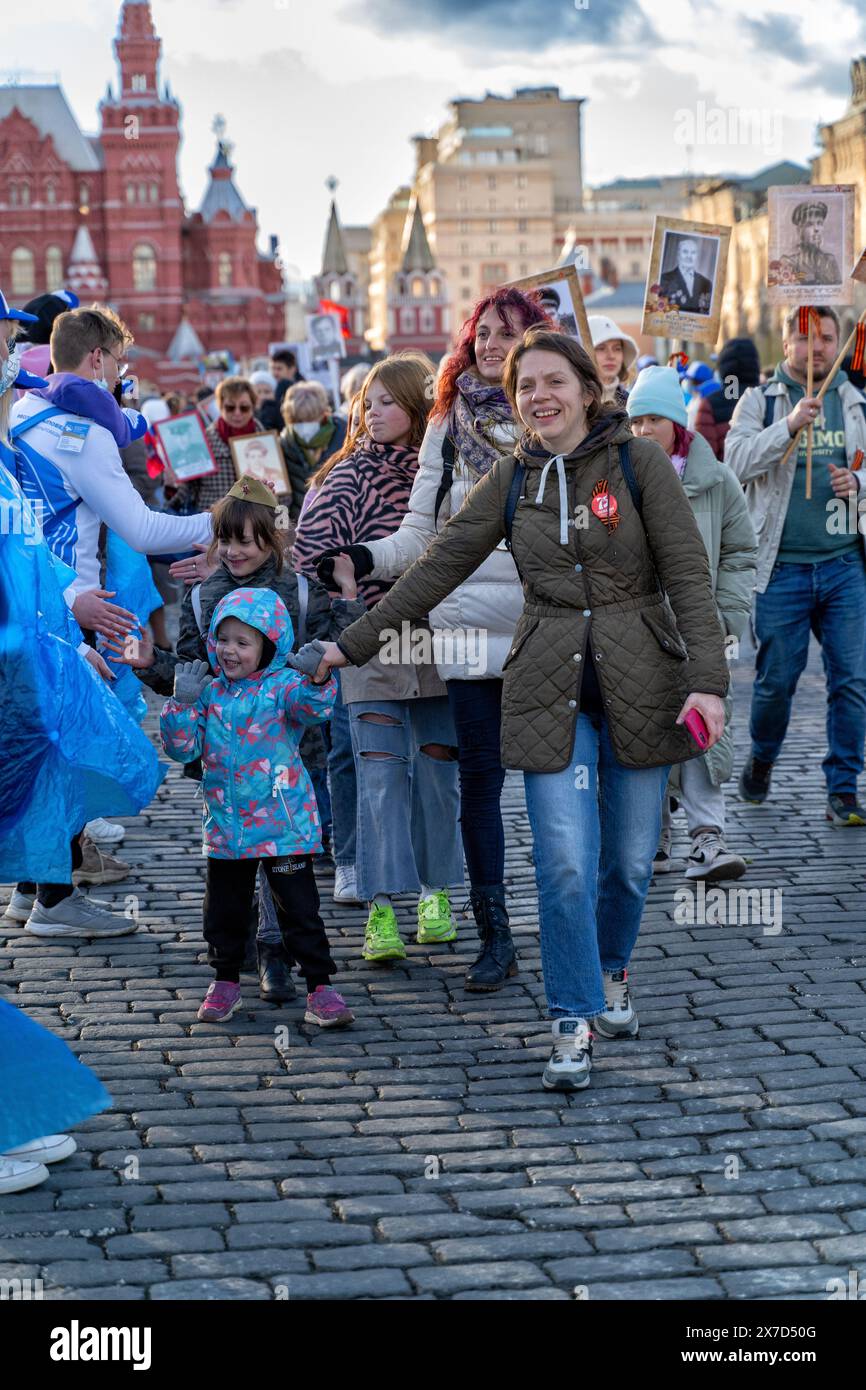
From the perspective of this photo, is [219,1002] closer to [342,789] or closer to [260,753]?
[260,753]

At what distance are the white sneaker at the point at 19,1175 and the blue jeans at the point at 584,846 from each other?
1.42 meters

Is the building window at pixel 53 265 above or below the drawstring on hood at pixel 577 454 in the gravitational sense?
above

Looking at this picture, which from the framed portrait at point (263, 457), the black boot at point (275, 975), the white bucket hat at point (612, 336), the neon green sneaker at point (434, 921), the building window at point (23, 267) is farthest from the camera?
the building window at point (23, 267)

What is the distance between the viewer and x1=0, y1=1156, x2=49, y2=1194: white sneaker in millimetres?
4398

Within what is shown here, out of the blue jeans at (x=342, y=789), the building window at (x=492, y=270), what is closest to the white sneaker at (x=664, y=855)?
the blue jeans at (x=342, y=789)

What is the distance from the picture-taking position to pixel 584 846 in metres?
5.03

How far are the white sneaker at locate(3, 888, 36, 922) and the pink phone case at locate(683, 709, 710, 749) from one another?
10.4ft

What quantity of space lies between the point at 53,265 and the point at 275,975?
82.9 m

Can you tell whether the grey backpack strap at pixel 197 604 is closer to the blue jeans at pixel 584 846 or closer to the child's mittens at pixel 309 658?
the child's mittens at pixel 309 658

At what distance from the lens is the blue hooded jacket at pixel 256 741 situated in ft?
18.3

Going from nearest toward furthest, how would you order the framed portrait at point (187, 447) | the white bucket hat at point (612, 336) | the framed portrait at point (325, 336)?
the white bucket hat at point (612, 336) < the framed portrait at point (187, 447) < the framed portrait at point (325, 336)

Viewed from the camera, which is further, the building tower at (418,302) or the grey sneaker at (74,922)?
the building tower at (418,302)
